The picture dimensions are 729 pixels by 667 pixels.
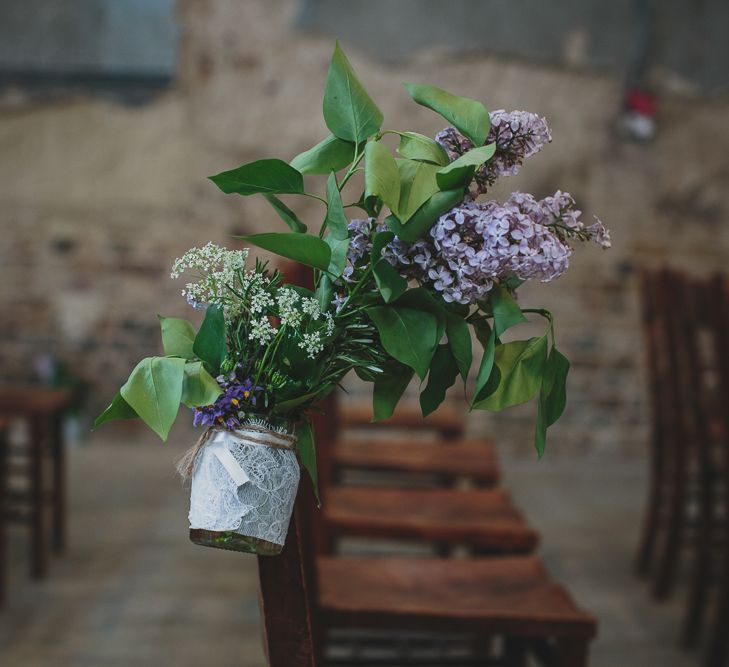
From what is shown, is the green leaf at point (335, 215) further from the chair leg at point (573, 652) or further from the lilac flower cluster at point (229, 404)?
the chair leg at point (573, 652)

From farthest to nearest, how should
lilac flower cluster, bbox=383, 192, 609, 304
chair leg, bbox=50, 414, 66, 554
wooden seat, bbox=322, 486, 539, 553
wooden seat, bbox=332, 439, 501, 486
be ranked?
chair leg, bbox=50, 414, 66, 554
wooden seat, bbox=332, 439, 501, 486
wooden seat, bbox=322, 486, 539, 553
lilac flower cluster, bbox=383, 192, 609, 304

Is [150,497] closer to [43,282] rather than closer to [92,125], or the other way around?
[43,282]

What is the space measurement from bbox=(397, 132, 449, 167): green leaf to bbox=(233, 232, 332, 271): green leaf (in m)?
0.15

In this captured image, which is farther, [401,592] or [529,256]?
[401,592]

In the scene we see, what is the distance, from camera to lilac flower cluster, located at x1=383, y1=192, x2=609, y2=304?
0.99 m

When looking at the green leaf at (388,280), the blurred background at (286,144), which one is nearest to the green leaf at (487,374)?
the green leaf at (388,280)

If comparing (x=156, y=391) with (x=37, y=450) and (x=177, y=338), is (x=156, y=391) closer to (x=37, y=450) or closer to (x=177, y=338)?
(x=177, y=338)

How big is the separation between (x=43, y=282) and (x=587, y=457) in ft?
11.6

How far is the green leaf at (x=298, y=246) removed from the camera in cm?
101

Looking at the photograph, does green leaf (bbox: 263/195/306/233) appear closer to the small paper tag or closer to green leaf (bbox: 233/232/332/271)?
green leaf (bbox: 233/232/332/271)

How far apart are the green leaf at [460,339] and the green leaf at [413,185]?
0.14 metres

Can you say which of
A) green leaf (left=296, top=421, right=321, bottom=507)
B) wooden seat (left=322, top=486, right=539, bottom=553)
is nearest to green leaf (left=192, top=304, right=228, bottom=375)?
green leaf (left=296, top=421, right=321, bottom=507)

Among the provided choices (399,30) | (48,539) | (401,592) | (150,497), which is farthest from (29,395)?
(399,30)

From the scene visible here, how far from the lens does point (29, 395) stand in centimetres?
365
